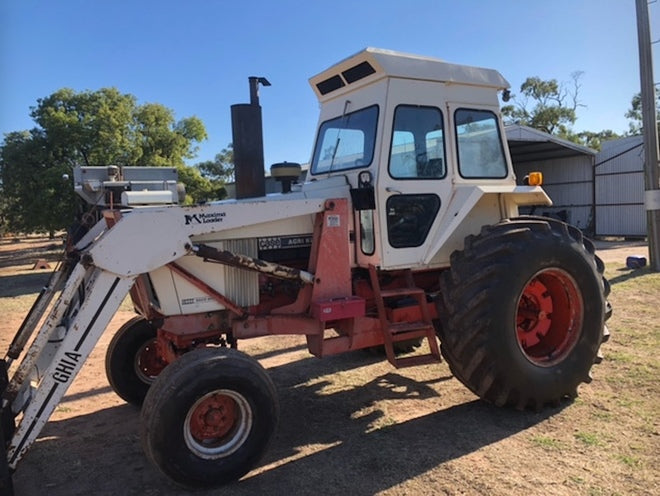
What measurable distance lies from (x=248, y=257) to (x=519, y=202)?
111 inches

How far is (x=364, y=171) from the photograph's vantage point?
455 centimetres

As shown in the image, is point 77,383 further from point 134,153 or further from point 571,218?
point 571,218

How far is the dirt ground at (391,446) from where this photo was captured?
3537mm

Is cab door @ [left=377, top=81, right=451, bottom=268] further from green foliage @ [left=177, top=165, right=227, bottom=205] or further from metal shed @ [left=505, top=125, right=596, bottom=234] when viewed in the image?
metal shed @ [left=505, top=125, right=596, bottom=234]

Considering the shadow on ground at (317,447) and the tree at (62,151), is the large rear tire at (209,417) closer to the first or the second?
the shadow on ground at (317,447)

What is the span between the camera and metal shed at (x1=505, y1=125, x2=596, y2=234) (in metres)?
23.8

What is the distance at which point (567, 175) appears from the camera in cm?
2519

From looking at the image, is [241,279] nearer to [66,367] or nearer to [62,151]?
[66,367]

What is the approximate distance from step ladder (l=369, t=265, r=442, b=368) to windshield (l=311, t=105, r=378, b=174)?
1030mm

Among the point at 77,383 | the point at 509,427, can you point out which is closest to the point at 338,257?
the point at 509,427

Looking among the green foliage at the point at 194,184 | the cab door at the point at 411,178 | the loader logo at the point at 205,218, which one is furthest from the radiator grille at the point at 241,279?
the green foliage at the point at 194,184

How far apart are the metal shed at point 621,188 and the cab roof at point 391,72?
68.8 feet

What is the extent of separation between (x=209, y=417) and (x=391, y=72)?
3124 mm

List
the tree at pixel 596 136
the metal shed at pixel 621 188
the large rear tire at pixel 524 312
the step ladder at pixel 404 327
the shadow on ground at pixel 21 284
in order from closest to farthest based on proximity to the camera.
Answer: the large rear tire at pixel 524 312 → the step ladder at pixel 404 327 → the shadow on ground at pixel 21 284 → the metal shed at pixel 621 188 → the tree at pixel 596 136
